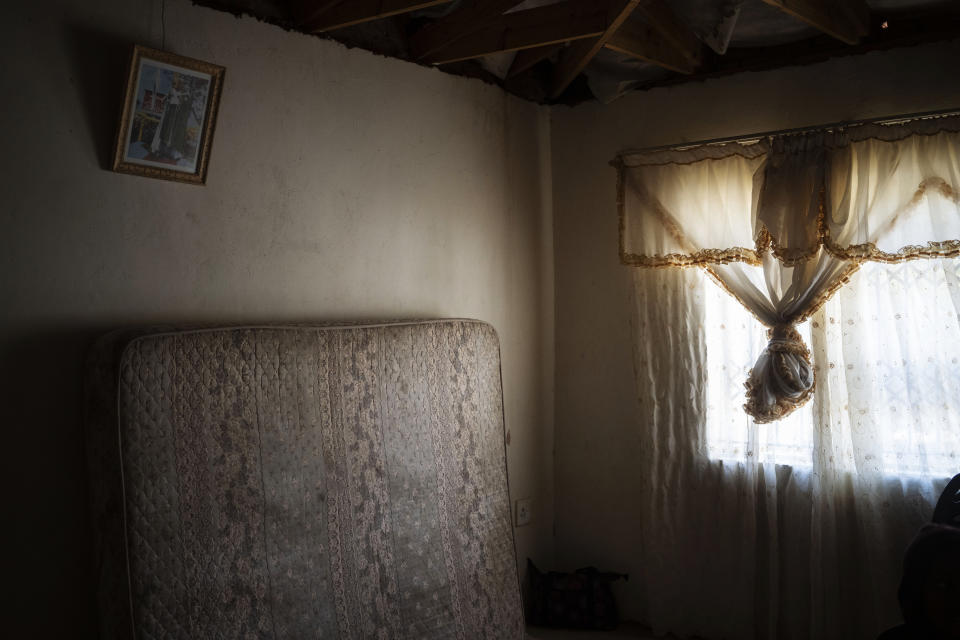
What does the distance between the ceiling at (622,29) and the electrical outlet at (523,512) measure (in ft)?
5.94

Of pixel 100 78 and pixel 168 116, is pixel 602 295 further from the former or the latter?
pixel 100 78

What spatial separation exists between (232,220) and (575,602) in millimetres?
2116

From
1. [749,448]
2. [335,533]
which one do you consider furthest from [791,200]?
[335,533]

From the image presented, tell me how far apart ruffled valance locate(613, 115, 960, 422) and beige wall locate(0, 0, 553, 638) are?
697mm

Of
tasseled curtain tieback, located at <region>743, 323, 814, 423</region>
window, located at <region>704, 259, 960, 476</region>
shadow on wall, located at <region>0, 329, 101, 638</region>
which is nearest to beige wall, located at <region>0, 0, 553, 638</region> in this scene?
shadow on wall, located at <region>0, 329, 101, 638</region>

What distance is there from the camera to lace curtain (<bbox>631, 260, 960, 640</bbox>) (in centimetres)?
255

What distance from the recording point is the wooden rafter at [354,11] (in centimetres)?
210

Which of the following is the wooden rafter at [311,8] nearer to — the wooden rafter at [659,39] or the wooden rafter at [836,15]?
the wooden rafter at [659,39]

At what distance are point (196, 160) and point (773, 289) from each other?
2.08 m

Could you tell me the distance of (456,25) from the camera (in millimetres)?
2500

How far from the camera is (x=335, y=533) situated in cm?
203

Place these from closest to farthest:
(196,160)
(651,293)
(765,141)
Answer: (196,160) < (765,141) < (651,293)

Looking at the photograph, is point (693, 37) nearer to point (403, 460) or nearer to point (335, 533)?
point (403, 460)

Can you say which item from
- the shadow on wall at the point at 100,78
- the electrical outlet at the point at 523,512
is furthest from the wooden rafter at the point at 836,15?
the electrical outlet at the point at 523,512
